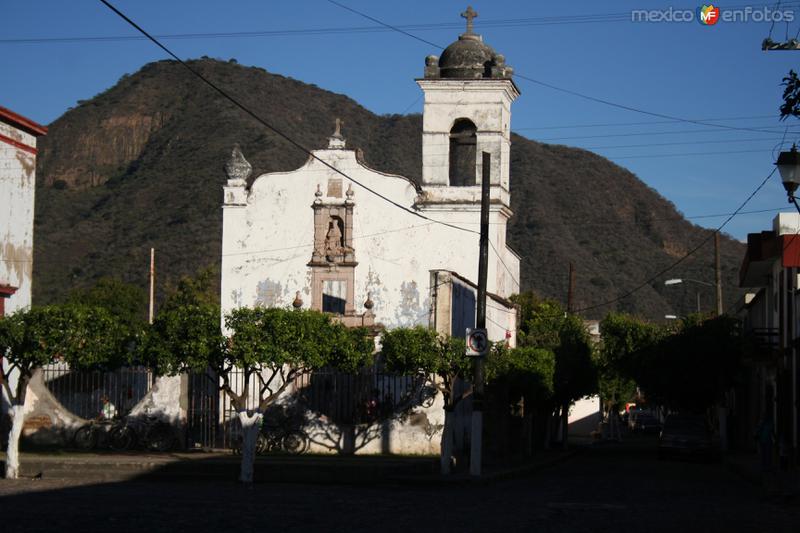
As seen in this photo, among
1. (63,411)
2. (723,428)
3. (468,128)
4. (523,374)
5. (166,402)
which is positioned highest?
(468,128)

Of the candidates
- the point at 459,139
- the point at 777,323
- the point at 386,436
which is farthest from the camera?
the point at 459,139

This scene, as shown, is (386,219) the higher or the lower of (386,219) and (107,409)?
the higher

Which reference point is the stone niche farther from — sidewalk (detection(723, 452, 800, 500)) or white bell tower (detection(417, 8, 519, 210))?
sidewalk (detection(723, 452, 800, 500))

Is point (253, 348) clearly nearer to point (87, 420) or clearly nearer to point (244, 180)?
point (87, 420)

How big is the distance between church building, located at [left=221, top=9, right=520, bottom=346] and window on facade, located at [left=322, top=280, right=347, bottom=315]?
0.03 meters

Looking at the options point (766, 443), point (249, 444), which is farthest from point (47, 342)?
point (766, 443)

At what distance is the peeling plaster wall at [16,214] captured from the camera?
30141 mm

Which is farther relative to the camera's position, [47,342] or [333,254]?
[333,254]

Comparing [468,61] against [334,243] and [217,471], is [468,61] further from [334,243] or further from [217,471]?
[217,471]

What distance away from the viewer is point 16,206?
101ft

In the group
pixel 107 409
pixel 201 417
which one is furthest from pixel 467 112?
pixel 107 409

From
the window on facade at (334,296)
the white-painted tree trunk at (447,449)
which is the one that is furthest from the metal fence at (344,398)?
the window on facade at (334,296)

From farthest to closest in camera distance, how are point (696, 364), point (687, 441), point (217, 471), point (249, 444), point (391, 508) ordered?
point (696, 364)
point (687, 441)
point (217, 471)
point (249, 444)
point (391, 508)

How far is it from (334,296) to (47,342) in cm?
1808
